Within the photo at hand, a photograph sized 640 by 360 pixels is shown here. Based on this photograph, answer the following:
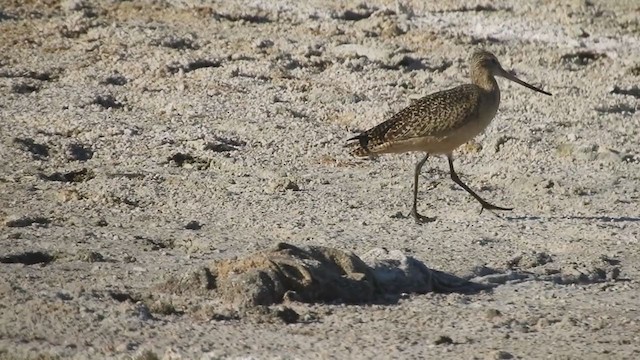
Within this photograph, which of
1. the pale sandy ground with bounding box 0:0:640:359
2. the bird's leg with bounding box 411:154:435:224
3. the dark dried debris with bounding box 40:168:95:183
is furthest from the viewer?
the dark dried debris with bounding box 40:168:95:183

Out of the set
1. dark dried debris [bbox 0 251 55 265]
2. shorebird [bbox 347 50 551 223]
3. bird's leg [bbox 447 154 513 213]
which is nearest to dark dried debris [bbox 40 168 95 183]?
shorebird [bbox 347 50 551 223]

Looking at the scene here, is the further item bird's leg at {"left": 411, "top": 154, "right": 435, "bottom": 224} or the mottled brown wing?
the mottled brown wing

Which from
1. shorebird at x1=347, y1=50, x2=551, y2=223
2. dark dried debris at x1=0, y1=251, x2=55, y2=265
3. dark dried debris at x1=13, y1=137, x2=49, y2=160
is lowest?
dark dried debris at x1=0, y1=251, x2=55, y2=265

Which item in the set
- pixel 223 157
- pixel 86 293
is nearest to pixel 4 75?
pixel 223 157

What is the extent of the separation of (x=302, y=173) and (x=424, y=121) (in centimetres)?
129

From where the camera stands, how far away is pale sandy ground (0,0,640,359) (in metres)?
7.69

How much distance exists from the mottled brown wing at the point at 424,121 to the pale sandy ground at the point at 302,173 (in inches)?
17.8

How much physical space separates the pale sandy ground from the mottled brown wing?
1.48 ft

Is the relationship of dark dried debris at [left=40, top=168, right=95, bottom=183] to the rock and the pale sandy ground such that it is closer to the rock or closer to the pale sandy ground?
the pale sandy ground

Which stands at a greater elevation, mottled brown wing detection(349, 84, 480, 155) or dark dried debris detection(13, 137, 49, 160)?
mottled brown wing detection(349, 84, 480, 155)

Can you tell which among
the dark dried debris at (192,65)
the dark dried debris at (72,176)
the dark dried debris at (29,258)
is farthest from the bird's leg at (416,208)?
the dark dried debris at (192,65)

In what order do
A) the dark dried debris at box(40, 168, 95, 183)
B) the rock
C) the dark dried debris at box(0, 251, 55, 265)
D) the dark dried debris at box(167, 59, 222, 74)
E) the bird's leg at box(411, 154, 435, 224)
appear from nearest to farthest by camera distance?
the dark dried debris at box(0, 251, 55, 265) < the rock < the bird's leg at box(411, 154, 435, 224) < the dark dried debris at box(40, 168, 95, 183) < the dark dried debris at box(167, 59, 222, 74)

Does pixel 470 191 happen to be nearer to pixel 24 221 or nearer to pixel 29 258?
pixel 24 221

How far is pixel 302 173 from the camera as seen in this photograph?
1169cm
